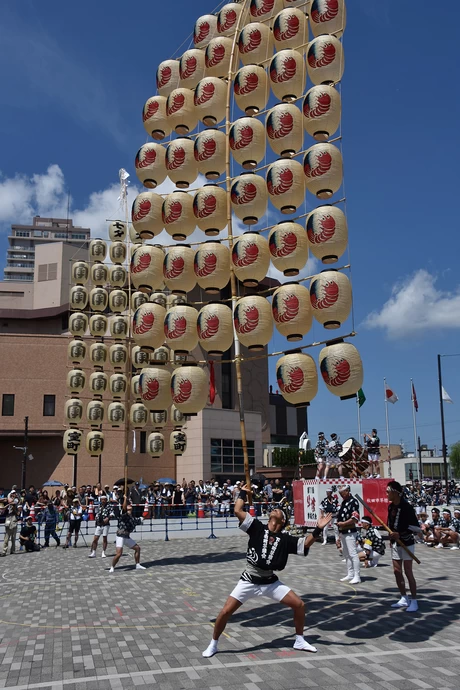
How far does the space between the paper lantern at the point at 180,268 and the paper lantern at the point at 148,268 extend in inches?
66.0

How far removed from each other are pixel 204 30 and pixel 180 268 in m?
8.09

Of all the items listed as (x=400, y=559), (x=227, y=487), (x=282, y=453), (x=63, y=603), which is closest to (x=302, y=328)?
(x=400, y=559)

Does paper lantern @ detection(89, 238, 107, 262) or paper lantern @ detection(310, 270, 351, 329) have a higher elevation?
paper lantern @ detection(89, 238, 107, 262)

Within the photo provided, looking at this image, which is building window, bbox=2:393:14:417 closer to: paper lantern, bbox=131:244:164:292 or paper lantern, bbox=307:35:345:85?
paper lantern, bbox=131:244:164:292

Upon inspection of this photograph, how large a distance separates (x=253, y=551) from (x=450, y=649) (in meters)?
2.70

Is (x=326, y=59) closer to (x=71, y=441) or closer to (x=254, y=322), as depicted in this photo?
(x=254, y=322)

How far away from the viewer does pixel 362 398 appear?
3219cm

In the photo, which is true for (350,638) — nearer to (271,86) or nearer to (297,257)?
(297,257)

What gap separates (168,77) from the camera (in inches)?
785

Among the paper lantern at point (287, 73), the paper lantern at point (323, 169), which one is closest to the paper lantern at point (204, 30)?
the paper lantern at point (287, 73)

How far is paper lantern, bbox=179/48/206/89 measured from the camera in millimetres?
18469

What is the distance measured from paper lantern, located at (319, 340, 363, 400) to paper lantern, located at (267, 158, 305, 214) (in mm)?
3893

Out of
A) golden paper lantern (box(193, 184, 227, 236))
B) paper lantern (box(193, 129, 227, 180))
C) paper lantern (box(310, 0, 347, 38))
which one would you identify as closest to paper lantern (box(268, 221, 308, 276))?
golden paper lantern (box(193, 184, 227, 236))

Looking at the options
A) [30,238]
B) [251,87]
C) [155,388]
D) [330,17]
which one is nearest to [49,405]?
[155,388]
